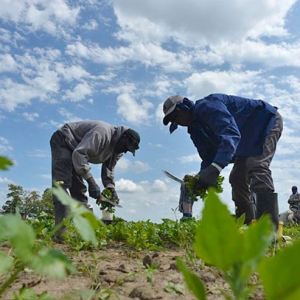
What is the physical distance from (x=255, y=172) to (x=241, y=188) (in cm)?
84

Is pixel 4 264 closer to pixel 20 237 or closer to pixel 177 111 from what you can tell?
pixel 20 237

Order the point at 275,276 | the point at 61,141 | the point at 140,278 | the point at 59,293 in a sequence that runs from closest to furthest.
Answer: the point at 275,276
the point at 59,293
the point at 140,278
the point at 61,141

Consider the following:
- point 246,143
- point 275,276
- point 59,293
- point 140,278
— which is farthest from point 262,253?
point 246,143

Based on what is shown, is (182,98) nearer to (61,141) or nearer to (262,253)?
(61,141)

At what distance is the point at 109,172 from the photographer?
717cm

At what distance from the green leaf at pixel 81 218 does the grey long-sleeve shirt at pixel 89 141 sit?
16.3 feet

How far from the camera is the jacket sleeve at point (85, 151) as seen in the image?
18.0 feet

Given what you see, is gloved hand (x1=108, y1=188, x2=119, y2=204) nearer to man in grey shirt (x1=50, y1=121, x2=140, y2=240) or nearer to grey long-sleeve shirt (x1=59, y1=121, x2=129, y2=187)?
man in grey shirt (x1=50, y1=121, x2=140, y2=240)

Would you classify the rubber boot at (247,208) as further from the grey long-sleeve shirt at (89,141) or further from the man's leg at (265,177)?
the grey long-sleeve shirt at (89,141)

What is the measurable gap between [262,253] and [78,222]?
0.24 meters

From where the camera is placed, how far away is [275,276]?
0.43 m

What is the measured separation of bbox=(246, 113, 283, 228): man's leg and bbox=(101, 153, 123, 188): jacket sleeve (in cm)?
277

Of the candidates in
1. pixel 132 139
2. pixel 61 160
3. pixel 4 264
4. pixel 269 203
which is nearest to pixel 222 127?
pixel 269 203

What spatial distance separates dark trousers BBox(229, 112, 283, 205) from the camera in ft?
16.2
